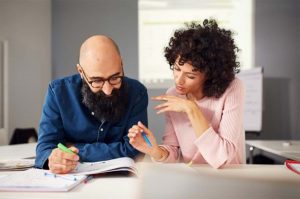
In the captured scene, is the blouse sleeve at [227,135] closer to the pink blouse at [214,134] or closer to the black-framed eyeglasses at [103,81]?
the pink blouse at [214,134]

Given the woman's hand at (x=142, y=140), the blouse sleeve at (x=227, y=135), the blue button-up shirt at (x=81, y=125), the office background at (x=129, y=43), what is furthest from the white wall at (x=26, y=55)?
the blouse sleeve at (x=227, y=135)

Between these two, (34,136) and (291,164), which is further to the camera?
(34,136)

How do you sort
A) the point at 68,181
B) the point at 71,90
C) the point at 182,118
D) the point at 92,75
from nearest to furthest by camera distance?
the point at 68,181, the point at 92,75, the point at 71,90, the point at 182,118

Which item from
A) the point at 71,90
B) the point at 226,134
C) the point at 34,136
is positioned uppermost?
the point at 71,90

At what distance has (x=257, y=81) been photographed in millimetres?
3459

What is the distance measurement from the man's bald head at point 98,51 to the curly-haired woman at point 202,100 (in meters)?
0.23

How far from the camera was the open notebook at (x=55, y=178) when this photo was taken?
2.78ft

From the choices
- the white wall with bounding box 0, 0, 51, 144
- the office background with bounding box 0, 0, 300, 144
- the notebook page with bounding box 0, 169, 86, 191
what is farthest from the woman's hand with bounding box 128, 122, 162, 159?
the office background with bounding box 0, 0, 300, 144

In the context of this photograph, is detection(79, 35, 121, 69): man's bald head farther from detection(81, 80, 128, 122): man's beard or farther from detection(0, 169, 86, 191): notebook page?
detection(0, 169, 86, 191): notebook page

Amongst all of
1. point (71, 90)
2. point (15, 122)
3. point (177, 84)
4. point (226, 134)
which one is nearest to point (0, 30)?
point (15, 122)

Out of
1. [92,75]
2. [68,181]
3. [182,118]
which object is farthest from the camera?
[182,118]

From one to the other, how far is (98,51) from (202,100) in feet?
1.64

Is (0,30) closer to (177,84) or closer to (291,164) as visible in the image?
(177,84)

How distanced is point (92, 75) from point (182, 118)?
0.46 metres
